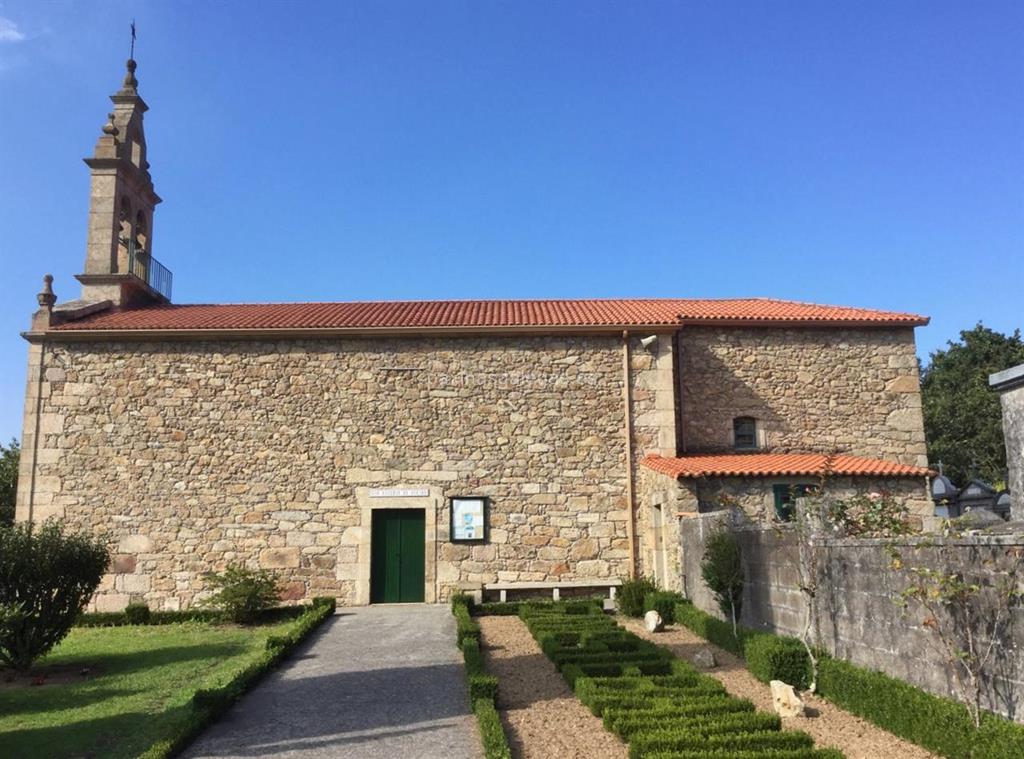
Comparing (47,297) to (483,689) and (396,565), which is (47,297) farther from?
(483,689)

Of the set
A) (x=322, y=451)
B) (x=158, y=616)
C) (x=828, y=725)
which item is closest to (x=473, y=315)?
(x=322, y=451)

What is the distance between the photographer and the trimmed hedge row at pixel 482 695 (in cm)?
591

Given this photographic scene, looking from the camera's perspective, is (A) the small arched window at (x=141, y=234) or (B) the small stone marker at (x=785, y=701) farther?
(A) the small arched window at (x=141, y=234)

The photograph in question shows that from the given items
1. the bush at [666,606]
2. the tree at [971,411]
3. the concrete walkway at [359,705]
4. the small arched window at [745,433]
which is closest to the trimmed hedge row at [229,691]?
the concrete walkway at [359,705]

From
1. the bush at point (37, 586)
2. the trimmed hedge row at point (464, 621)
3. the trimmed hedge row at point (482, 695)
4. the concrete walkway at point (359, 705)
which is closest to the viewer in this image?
the trimmed hedge row at point (482, 695)

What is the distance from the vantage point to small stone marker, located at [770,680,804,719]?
22.0 ft

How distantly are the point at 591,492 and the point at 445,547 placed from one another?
2.98 meters

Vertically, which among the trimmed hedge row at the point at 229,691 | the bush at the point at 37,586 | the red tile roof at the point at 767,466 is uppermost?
the red tile roof at the point at 767,466

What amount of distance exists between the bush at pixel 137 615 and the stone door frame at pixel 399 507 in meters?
3.67

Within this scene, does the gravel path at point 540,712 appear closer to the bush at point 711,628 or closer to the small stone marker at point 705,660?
the small stone marker at point 705,660

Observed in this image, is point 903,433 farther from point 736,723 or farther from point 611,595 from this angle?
point 736,723

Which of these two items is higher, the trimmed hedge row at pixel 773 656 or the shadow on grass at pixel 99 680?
the trimmed hedge row at pixel 773 656

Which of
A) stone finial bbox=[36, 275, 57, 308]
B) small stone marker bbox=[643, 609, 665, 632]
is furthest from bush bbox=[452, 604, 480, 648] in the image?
stone finial bbox=[36, 275, 57, 308]

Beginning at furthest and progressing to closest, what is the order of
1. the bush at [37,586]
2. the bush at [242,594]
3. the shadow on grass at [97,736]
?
the bush at [242,594]
the bush at [37,586]
the shadow on grass at [97,736]
